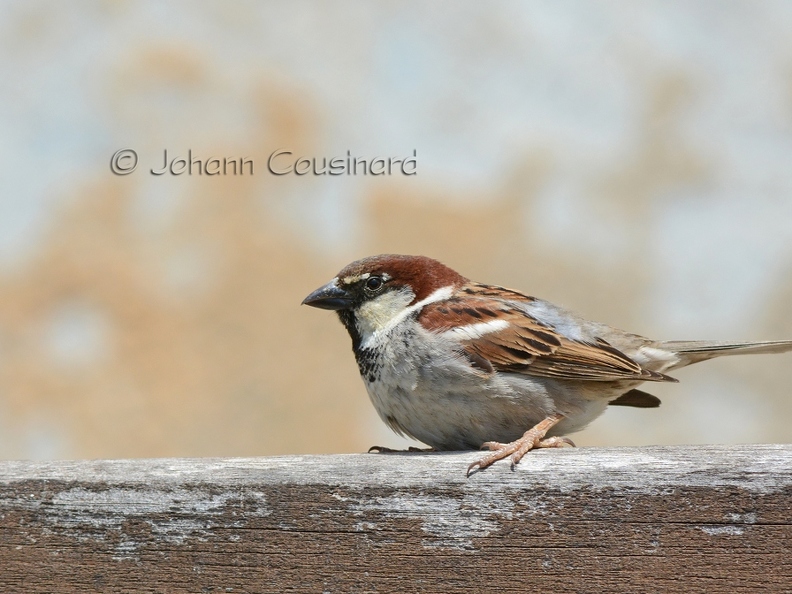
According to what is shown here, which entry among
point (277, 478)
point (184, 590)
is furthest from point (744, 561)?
point (184, 590)

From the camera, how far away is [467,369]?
6.69 feet

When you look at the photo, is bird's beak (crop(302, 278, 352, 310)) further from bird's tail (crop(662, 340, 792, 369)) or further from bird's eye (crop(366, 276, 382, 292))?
bird's tail (crop(662, 340, 792, 369))

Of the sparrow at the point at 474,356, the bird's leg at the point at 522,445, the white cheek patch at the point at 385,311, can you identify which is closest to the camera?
the bird's leg at the point at 522,445

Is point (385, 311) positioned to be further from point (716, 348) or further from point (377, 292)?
point (716, 348)

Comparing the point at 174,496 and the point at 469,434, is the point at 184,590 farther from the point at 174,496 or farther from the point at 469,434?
the point at 469,434

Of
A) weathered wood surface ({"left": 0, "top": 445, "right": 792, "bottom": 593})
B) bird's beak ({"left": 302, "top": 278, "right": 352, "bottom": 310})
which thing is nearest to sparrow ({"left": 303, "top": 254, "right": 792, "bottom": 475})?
Answer: bird's beak ({"left": 302, "top": 278, "right": 352, "bottom": 310})

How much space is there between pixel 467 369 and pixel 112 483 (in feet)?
2.87

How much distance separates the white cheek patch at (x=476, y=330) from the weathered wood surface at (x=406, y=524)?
0.71 metres

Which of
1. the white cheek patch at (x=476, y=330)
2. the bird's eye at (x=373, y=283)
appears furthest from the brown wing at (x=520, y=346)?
the bird's eye at (x=373, y=283)

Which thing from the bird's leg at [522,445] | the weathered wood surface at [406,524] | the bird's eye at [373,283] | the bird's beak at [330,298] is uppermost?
the bird's eye at [373,283]

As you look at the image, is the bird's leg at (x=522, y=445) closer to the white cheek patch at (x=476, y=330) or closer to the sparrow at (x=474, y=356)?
the sparrow at (x=474, y=356)

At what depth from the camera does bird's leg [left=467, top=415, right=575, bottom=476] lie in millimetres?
1358

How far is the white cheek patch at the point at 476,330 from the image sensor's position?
2.12m

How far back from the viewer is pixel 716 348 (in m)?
2.45
